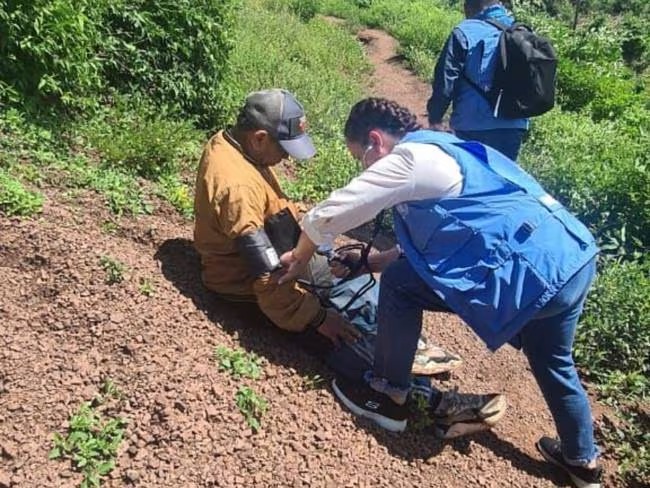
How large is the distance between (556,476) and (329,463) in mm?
1009

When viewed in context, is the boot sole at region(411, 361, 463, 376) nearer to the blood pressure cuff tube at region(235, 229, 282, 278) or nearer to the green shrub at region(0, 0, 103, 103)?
the blood pressure cuff tube at region(235, 229, 282, 278)

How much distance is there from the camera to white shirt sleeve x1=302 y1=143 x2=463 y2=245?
2.24m

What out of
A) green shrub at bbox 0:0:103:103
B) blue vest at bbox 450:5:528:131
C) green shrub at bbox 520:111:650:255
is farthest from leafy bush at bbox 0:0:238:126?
green shrub at bbox 520:111:650:255

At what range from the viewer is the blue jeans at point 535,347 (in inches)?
98.0

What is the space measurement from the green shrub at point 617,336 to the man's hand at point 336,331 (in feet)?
5.08

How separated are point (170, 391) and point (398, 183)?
3.84 feet

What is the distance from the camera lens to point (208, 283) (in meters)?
3.10

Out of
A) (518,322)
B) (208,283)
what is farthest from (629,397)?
(208,283)

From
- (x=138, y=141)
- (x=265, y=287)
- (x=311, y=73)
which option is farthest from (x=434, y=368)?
(x=311, y=73)

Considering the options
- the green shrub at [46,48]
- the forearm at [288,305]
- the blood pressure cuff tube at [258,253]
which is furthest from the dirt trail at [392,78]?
the blood pressure cuff tube at [258,253]

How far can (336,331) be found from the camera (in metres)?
3.01

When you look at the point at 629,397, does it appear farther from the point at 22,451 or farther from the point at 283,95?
the point at 22,451

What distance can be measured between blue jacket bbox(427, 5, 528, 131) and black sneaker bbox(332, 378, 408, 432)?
2006 mm

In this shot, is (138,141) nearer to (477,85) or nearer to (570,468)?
(477,85)
